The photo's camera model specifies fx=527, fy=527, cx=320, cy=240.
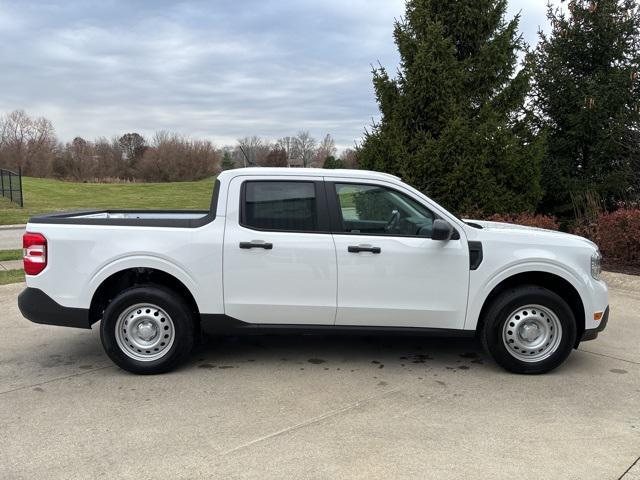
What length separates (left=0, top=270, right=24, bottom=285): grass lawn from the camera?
862 cm

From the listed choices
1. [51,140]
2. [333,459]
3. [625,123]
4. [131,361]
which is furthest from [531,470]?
[51,140]

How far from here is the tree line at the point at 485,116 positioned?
33.8 feet

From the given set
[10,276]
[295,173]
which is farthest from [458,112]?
[10,276]

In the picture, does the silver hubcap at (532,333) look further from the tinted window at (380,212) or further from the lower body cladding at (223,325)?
the tinted window at (380,212)

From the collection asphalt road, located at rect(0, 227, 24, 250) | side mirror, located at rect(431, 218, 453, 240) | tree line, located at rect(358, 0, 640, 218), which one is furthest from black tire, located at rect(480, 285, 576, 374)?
asphalt road, located at rect(0, 227, 24, 250)

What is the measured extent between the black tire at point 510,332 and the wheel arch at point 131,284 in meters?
2.59

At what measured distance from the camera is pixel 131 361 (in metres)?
4.59

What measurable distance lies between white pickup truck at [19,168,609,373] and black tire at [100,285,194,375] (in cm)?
1

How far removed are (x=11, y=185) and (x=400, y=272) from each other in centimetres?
3221

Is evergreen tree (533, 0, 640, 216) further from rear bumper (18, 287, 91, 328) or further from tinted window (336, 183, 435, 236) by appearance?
rear bumper (18, 287, 91, 328)

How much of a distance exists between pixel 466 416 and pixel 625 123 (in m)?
10.7

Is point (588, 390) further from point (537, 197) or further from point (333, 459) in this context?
point (537, 197)

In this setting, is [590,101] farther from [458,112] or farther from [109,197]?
[109,197]

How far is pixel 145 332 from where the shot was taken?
4.61 m
